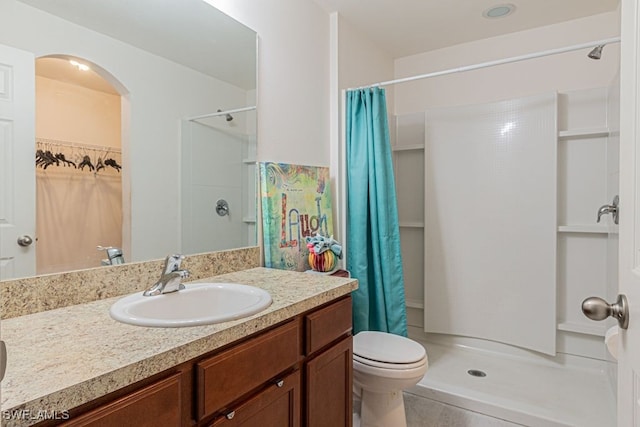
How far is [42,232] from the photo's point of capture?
3.59 feet

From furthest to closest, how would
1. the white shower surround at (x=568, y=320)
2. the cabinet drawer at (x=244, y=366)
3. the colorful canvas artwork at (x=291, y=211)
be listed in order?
the white shower surround at (x=568, y=320) < the colorful canvas artwork at (x=291, y=211) < the cabinet drawer at (x=244, y=366)

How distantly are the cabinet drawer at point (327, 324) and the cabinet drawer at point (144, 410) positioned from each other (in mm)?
508

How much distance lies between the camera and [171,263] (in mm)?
1308

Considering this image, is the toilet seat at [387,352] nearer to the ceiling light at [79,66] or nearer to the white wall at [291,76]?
the white wall at [291,76]

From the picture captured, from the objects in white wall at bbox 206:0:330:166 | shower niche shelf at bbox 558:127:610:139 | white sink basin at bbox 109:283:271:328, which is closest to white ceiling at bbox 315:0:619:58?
white wall at bbox 206:0:330:166

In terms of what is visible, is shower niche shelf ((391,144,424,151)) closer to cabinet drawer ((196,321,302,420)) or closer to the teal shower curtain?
the teal shower curtain

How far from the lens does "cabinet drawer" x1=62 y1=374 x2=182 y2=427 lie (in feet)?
2.19

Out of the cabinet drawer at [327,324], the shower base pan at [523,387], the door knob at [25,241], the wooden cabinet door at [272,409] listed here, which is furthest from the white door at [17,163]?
the shower base pan at [523,387]

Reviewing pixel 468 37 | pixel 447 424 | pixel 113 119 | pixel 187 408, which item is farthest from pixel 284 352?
pixel 468 37

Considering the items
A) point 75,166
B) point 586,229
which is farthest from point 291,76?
point 586,229

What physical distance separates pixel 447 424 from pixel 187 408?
1.60 m

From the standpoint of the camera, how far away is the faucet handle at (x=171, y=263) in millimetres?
1299

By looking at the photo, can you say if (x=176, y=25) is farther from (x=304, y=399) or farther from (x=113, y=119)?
(x=304, y=399)

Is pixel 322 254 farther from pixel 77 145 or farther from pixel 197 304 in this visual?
pixel 77 145
